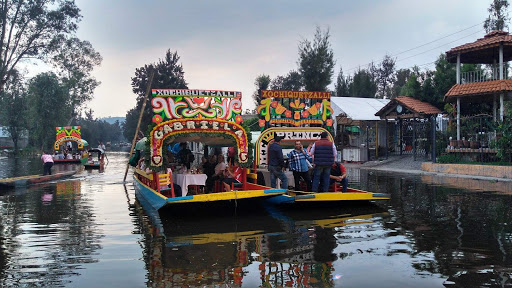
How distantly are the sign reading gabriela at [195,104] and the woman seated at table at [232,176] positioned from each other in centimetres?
134

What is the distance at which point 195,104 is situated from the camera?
1147cm

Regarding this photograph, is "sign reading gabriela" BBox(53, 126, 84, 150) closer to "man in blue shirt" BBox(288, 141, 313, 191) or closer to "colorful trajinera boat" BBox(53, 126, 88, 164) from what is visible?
"colorful trajinera boat" BBox(53, 126, 88, 164)

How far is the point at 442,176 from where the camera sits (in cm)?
2008

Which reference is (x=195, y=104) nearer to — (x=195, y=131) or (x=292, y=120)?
(x=195, y=131)

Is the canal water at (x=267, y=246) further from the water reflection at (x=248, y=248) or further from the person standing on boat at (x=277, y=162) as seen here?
the person standing on boat at (x=277, y=162)

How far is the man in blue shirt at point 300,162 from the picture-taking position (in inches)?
478

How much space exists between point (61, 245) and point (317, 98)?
8.76 metres

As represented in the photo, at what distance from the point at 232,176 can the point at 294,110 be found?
3.09m

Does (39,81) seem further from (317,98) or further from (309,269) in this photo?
(309,269)

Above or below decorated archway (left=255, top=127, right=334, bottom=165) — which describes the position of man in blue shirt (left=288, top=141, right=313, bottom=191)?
below

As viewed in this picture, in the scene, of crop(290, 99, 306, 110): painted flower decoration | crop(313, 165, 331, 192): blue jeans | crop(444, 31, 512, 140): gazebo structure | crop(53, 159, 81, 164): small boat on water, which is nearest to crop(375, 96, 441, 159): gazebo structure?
crop(444, 31, 512, 140): gazebo structure

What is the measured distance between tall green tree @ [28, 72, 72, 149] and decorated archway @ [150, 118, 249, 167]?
167 feet

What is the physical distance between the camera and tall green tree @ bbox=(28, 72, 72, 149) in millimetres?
56688

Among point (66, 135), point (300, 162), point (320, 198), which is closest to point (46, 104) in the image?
point (66, 135)
